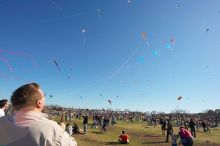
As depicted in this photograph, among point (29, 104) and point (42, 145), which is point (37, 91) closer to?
point (29, 104)

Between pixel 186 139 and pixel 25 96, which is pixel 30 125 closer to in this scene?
pixel 25 96

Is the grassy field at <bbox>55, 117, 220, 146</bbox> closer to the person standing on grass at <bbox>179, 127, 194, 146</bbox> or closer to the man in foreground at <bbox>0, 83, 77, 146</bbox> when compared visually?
the person standing on grass at <bbox>179, 127, 194, 146</bbox>

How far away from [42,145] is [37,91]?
51 cm

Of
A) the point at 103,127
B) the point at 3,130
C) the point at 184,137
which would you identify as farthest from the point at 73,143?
the point at 103,127

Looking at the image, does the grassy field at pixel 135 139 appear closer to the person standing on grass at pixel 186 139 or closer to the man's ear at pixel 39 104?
the person standing on grass at pixel 186 139

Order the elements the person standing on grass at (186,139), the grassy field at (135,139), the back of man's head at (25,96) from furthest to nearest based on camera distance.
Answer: the grassy field at (135,139), the person standing on grass at (186,139), the back of man's head at (25,96)

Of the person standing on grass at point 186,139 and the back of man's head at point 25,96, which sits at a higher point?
the back of man's head at point 25,96

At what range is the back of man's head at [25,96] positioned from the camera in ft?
9.06


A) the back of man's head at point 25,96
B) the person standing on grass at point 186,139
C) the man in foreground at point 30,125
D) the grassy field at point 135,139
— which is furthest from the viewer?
the grassy field at point 135,139

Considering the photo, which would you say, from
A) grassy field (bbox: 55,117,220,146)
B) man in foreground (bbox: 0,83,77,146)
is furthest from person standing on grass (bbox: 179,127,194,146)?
man in foreground (bbox: 0,83,77,146)

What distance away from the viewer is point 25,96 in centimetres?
277

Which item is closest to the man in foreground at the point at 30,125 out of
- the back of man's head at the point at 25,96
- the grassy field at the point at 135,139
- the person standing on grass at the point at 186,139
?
the back of man's head at the point at 25,96

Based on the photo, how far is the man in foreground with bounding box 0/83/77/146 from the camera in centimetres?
256

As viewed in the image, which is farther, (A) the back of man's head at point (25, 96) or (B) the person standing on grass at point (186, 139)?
(B) the person standing on grass at point (186, 139)
